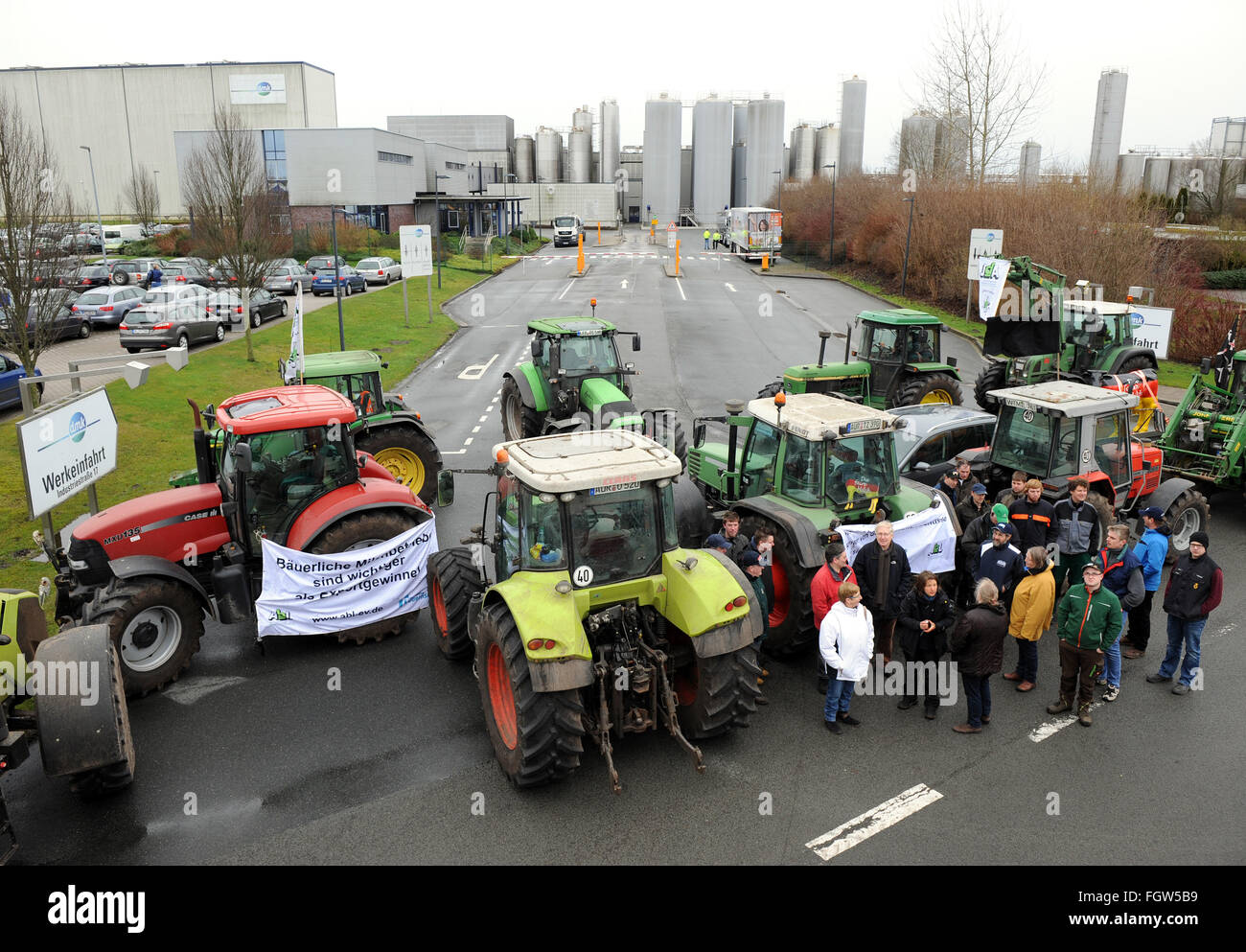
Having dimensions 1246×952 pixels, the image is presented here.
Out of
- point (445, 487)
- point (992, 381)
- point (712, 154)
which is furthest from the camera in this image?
point (712, 154)

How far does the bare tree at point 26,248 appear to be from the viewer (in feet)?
48.8

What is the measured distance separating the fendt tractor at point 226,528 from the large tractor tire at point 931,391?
1040cm

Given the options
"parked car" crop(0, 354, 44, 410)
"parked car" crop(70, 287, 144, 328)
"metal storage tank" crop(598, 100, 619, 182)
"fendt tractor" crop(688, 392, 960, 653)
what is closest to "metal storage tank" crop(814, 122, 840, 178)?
"metal storage tank" crop(598, 100, 619, 182)

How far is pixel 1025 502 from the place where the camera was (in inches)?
380

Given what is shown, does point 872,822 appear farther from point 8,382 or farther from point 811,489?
point 8,382

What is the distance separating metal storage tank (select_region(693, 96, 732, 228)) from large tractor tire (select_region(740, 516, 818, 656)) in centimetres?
8812

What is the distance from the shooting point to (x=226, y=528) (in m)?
9.48

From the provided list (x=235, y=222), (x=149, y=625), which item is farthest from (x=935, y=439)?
(x=235, y=222)

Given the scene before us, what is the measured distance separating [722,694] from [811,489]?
117 inches

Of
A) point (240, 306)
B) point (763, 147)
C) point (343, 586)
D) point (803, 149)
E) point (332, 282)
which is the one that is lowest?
point (343, 586)

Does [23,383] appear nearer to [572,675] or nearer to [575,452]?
[575,452]
